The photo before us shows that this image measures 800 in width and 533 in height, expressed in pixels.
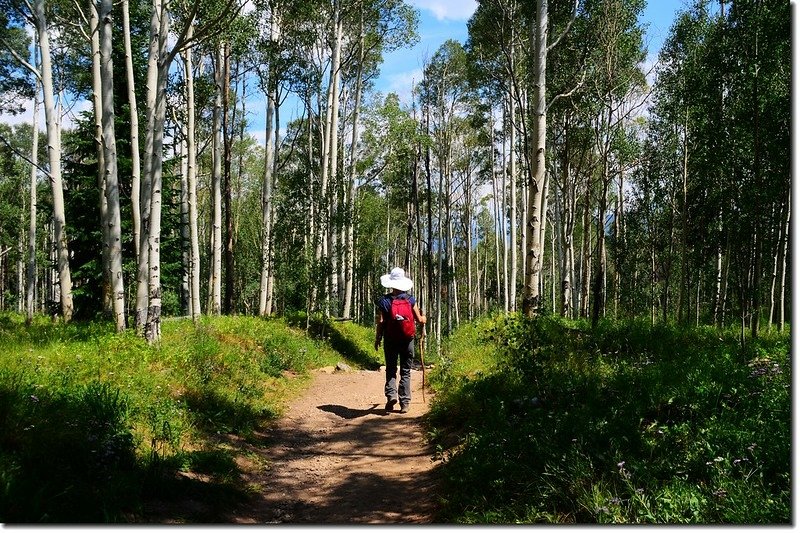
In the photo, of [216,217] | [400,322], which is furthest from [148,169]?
[216,217]

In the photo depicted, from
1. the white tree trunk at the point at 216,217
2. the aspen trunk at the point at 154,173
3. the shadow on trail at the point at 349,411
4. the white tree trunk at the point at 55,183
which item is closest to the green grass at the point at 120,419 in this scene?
the aspen trunk at the point at 154,173

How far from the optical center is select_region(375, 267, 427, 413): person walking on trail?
7012 millimetres

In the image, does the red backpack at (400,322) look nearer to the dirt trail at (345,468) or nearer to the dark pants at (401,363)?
the dark pants at (401,363)

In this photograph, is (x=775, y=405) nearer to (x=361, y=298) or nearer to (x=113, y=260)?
(x=113, y=260)

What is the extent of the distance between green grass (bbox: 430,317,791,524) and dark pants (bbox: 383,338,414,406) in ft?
2.25

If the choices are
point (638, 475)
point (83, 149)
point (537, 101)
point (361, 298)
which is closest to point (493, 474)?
point (638, 475)

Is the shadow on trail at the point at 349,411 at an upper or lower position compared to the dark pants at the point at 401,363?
lower

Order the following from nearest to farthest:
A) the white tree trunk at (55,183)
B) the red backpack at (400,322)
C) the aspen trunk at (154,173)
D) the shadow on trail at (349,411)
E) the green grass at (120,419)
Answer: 1. the green grass at (120,419)
2. the red backpack at (400,322)
3. the shadow on trail at (349,411)
4. the aspen trunk at (154,173)
5. the white tree trunk at (55,183)

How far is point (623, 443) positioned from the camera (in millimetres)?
3994

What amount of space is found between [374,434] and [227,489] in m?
2.34

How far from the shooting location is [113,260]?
8594 millimetres

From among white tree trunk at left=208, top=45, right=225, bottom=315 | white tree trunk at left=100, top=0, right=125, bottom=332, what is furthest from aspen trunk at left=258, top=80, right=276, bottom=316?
white tree trunk at left=100, top=0, right=125, bottom=332

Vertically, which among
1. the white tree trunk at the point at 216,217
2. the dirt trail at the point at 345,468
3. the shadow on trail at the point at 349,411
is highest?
the white tree trunk at the point at 216,217

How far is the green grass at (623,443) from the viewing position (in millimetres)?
3217
